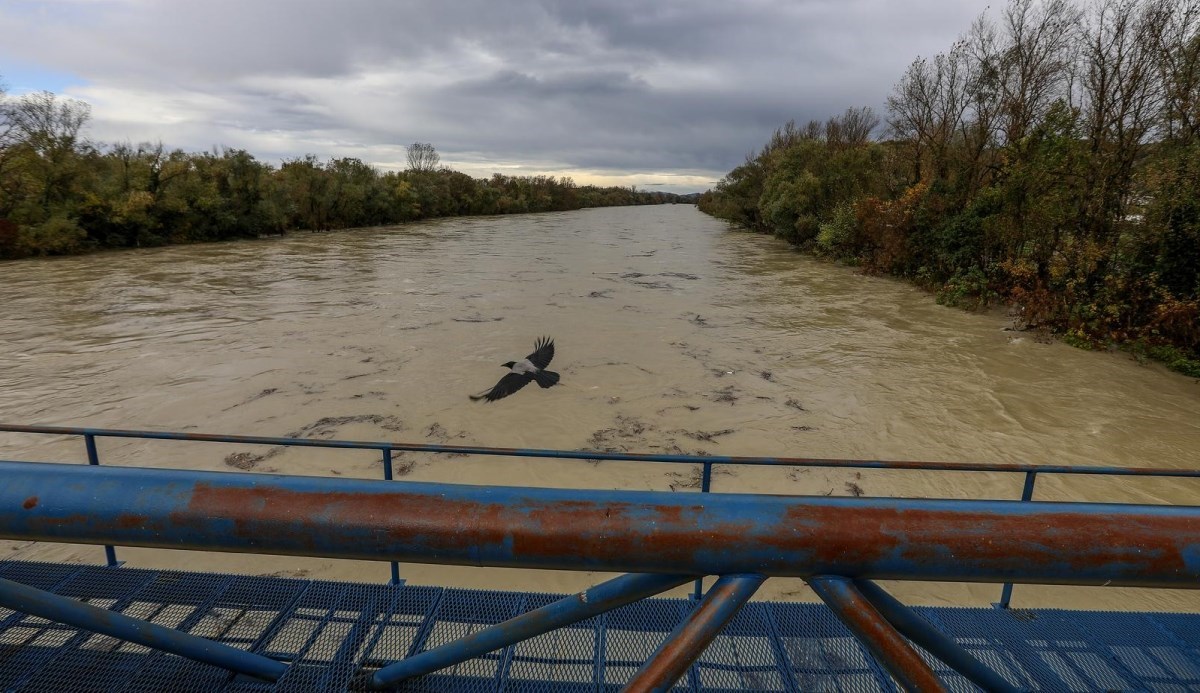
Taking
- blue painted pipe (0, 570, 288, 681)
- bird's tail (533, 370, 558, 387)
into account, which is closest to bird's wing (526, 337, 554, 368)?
bird's tail (533, 370, 558, 387)

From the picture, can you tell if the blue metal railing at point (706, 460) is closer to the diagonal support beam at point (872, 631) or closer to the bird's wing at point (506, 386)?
the diagonal support beam at point (872, 631)

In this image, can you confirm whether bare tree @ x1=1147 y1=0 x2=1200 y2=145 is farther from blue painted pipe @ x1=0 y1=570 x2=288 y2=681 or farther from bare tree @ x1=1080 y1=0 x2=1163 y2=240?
blue painted pipe @ x1=0 y1=570 x2=288 y2=681

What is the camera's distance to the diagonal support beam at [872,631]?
3.26 ft

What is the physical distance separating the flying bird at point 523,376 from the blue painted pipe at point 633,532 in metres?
9.64

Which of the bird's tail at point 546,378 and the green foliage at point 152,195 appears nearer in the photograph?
the bird's tail at point 546,378

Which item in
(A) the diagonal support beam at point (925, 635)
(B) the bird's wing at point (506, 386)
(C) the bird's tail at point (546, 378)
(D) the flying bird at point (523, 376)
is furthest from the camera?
(C) the bird's tail at point (546, 378)

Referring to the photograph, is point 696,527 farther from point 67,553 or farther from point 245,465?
point 245,465

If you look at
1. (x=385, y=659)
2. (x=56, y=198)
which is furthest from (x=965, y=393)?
(x=56, y=198)

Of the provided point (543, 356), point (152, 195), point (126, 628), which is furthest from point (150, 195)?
point (126, 628)

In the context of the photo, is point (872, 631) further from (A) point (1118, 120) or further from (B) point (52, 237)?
(B) point (52, 237)

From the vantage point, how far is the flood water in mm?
8094

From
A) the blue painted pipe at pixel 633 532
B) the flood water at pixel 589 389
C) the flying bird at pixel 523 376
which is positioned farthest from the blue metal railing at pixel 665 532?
the flying bird at pixel 523 376

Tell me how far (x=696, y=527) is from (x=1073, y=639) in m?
2.84

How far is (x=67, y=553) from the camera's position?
6129 mm
